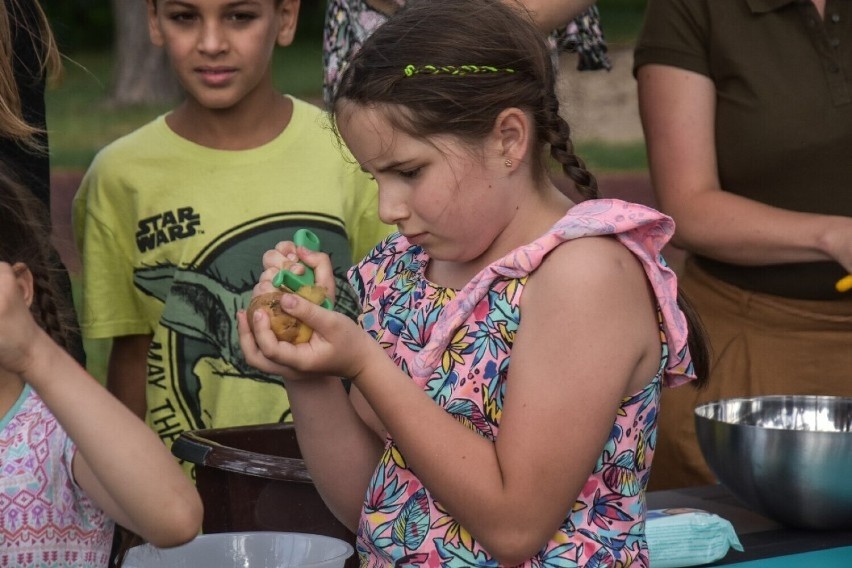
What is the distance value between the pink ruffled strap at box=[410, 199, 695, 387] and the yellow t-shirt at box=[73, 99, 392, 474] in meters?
0.95

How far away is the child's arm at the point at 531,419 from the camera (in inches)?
68.1

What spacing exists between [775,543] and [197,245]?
127 cm

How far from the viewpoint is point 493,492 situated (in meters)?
1.73

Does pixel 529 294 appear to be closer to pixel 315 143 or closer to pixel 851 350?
pixel 315 143

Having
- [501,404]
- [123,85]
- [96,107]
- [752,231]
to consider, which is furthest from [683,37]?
[96,107]

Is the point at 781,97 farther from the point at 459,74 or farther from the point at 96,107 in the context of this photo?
the point at 96,107

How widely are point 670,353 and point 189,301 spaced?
3.86 feet

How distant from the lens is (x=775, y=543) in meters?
2.24

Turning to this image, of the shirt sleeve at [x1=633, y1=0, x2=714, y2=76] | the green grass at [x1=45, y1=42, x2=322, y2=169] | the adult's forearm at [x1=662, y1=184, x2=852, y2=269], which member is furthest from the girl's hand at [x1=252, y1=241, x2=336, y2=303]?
the green grass at [x1=45, y1=42, x2=322, y2=169]

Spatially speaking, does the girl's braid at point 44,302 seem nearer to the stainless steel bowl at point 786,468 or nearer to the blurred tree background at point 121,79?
the stainless steel bowl at point 786,468

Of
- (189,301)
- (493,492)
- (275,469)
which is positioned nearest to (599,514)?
(493,492)

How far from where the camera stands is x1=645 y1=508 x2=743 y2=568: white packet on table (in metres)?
2.14

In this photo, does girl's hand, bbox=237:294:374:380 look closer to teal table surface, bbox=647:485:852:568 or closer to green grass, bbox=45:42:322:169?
teal table surface, bbox=647:485:852:568

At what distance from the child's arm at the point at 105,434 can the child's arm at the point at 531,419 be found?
0.25m
